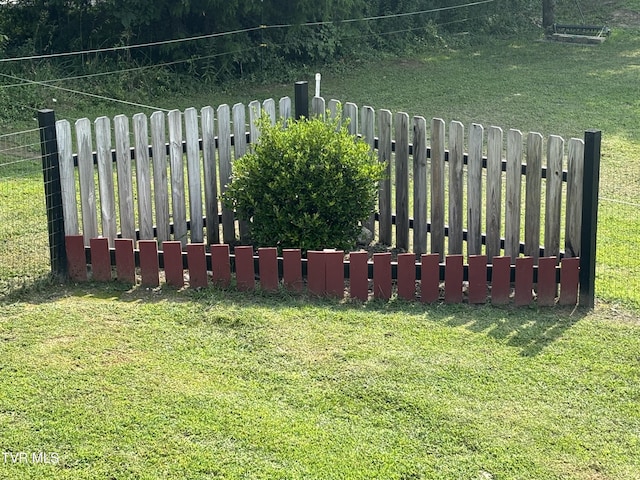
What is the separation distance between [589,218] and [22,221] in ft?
17.1

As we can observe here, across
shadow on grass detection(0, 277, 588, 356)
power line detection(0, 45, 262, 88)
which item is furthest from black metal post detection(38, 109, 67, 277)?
power line detection(0, 45, 262, 88)

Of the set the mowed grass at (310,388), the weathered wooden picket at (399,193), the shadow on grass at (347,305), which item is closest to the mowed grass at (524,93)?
the weathered wooden picket at (399,193)

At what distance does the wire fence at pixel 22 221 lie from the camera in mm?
7094

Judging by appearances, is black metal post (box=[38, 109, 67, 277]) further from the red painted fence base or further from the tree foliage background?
the tree foliage background

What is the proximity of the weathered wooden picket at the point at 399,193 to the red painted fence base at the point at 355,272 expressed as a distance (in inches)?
0.7

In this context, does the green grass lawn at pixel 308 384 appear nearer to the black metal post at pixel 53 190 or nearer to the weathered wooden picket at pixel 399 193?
the black metal post at pixel 53 190

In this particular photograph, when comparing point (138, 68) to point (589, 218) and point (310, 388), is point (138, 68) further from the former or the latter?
point (310, 388)

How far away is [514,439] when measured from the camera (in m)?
4.64

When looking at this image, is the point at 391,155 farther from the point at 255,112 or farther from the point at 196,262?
the point at 196,262

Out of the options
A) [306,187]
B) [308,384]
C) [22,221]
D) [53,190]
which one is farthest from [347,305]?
[22,221]

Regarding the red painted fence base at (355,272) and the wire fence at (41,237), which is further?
the wire fence at (41,237)

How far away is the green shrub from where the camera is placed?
707cm

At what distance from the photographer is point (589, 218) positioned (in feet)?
21.5

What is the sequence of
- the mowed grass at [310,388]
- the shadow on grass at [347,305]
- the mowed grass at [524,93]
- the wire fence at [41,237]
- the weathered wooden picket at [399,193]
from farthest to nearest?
the mowed grass at [524,93] < the wire fence at [41,237] < the weathered wooden picket at [399,193] < the shadow on grass at [347,305] < the mowed grass at [310,388]
